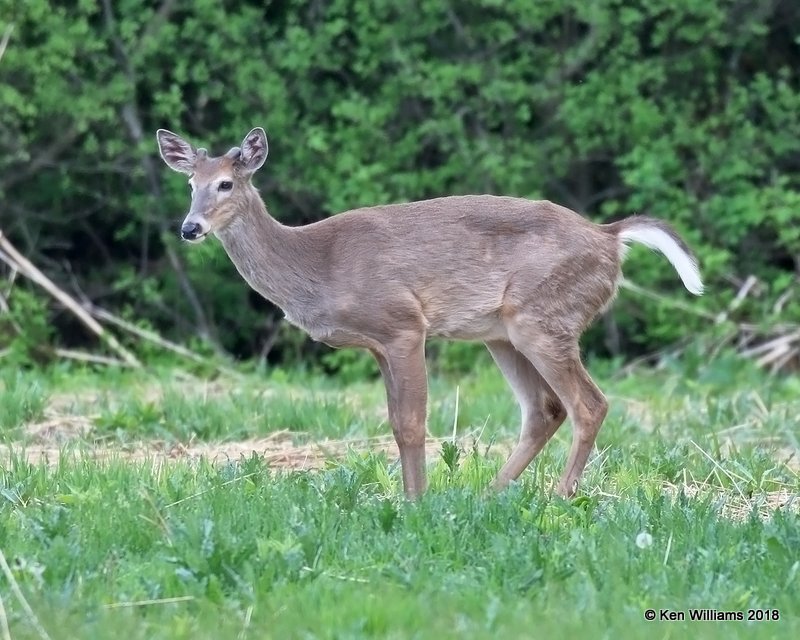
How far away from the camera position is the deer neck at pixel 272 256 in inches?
281

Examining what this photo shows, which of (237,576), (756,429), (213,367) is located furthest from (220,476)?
(213,367)

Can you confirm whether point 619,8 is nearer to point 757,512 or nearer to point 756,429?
point 756,429

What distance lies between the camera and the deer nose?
6.93m

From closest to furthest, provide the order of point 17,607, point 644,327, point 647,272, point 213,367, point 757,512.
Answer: point 17,607
point 757,512
point 213,367
point 647,272
point 644,327

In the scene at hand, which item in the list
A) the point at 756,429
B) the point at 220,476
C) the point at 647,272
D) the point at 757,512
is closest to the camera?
the point at 757,512

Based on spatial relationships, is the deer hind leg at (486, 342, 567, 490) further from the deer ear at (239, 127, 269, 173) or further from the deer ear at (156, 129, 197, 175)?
the deer ear at (156, 129, 197, 175)

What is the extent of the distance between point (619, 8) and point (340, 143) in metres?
2.68

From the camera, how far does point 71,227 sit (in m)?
14.3

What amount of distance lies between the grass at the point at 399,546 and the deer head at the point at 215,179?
3.68 ft

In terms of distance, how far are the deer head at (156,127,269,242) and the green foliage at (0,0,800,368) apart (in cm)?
535

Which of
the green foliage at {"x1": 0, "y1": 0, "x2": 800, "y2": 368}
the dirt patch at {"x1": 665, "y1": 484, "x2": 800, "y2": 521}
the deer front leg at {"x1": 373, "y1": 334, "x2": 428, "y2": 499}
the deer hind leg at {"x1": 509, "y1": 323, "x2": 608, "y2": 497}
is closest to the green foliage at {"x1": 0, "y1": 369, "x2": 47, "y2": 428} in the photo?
the deer front leg at {"x1": 373, "y1": 334, "x2": 428, "y2": 499}

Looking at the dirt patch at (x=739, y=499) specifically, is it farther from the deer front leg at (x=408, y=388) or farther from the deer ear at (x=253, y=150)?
the deer ear at (x=253, y=150)

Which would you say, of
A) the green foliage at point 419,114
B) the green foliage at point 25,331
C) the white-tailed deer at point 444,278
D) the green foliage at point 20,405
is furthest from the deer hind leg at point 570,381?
the green foliage at point 25,331

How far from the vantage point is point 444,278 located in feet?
23.3
